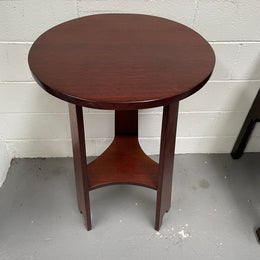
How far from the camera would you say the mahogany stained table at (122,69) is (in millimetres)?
803

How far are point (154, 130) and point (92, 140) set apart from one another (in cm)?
37

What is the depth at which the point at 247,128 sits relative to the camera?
5.44 feet

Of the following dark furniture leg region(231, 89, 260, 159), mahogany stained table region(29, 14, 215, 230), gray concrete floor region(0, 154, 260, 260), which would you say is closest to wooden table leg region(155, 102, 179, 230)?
mahogany stained table region(29, 14, 215, 230)

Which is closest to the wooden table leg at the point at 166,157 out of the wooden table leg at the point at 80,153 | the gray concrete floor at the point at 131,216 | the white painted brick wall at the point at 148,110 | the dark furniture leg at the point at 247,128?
the gray concrete floor at the point at 131,216

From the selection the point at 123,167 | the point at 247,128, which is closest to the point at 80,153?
the point at 123,167

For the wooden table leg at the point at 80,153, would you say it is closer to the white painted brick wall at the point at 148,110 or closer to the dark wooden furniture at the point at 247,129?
the white painted brick wall at the point at 148,110

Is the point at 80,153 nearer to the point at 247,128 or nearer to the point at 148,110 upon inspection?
the point at 148,110

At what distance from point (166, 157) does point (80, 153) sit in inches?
13.1

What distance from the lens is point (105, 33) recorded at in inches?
41.6

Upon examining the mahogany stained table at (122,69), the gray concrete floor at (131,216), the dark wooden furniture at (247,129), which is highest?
the mahogany stained table at (122,69)

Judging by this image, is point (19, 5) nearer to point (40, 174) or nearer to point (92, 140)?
point (92, 140)

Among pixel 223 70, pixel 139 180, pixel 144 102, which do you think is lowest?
pixel 139 180

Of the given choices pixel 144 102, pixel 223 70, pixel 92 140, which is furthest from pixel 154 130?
pixel 144 102

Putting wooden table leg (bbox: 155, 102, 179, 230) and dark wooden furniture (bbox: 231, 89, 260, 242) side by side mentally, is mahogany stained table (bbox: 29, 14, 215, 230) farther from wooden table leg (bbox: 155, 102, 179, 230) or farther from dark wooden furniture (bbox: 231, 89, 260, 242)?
dark wooden furniture (bbox: 231, 89, 260, 242)
